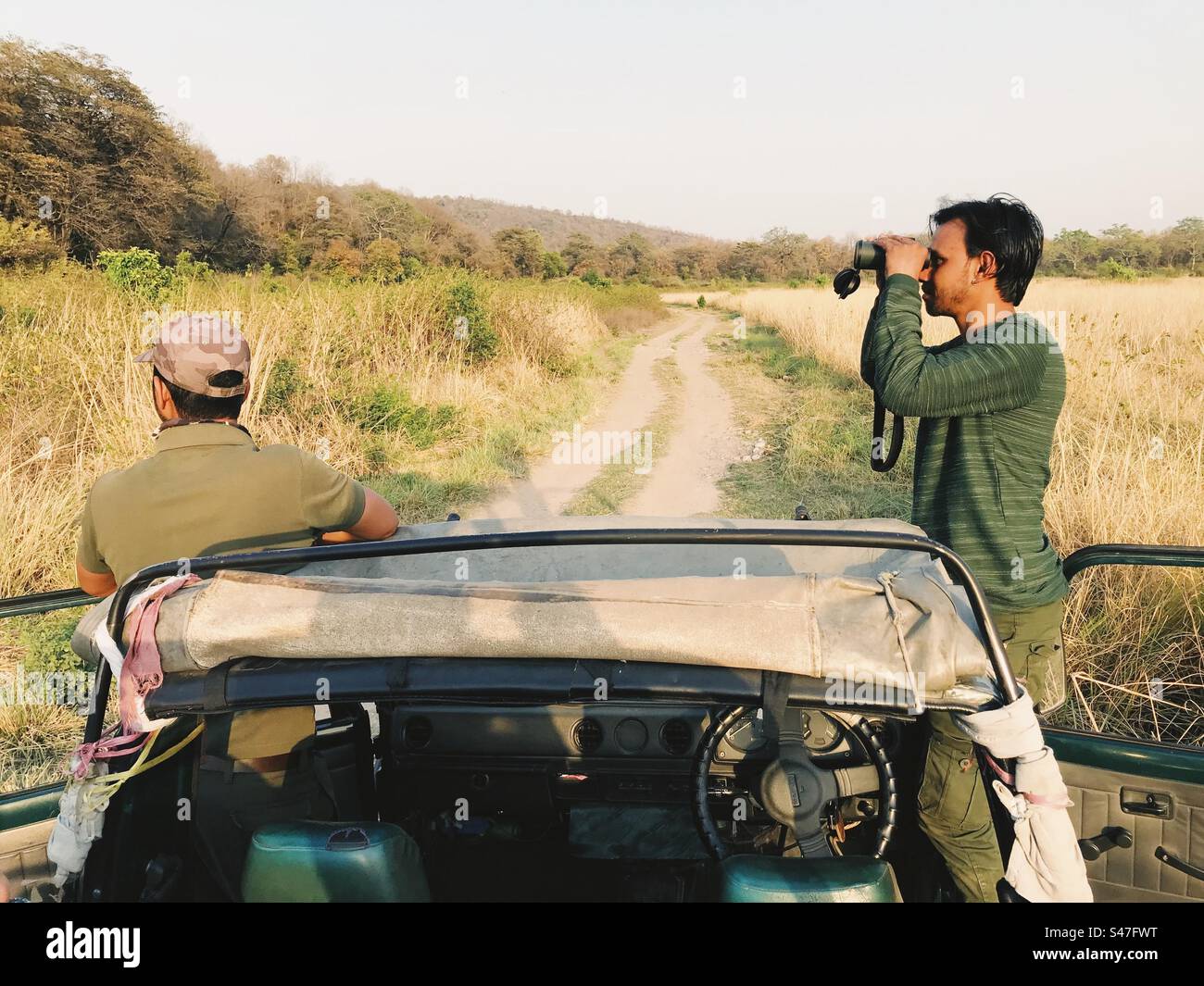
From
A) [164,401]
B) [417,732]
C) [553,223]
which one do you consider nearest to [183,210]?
[164,401]

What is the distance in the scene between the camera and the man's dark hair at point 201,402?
242 centimetres

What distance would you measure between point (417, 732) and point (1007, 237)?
2147 mm

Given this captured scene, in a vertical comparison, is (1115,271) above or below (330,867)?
above

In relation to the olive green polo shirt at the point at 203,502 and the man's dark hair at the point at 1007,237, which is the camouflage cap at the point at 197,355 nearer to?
the olive green polo shirt at the point at 203,502

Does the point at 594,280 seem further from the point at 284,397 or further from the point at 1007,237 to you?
the point at 1007,237

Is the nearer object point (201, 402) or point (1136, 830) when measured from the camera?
point (1136, 830)

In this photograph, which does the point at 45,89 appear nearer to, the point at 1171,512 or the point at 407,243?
the point at 407,243

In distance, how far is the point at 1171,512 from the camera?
16.4ft

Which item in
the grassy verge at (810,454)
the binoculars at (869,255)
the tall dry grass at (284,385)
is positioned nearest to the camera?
the binoculars at (869,255)

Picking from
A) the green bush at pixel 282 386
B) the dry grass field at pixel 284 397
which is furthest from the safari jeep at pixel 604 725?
the green bush at pixel 282 386

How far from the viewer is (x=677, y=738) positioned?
7.27 ft

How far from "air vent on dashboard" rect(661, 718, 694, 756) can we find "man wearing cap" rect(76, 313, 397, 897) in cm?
85

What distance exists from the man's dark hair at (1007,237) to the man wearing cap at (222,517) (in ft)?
6.39
